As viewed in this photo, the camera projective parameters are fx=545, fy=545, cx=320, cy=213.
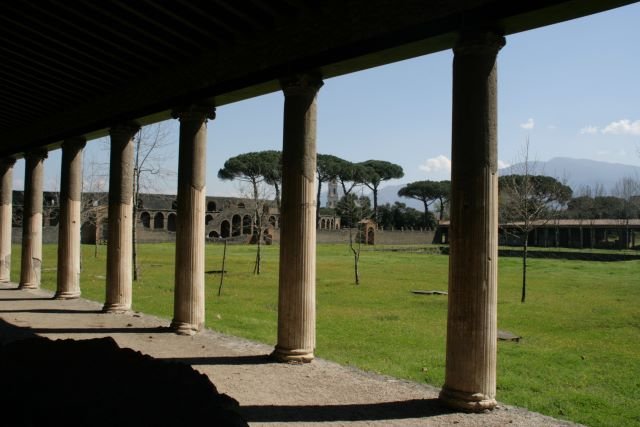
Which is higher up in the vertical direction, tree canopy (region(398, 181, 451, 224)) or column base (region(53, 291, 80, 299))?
tree canopy (region(398, 181, 451, 224))

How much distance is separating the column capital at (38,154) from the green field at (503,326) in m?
3.93

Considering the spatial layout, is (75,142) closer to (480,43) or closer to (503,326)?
(480,43)

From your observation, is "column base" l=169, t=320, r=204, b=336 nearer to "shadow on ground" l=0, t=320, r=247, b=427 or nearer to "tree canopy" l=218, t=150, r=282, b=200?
"shadow on ground" l=0, t=320, r=247, b=427

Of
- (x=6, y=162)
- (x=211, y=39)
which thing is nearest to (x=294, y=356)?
(x=211, y=39)

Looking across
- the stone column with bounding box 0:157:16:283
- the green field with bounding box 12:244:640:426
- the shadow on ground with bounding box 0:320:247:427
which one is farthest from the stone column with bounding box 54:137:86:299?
the shadow on ground with bounding box 0:320:247:427

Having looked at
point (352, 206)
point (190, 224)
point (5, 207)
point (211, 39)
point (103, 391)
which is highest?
point (352, 206)

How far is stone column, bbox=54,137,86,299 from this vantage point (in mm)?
12266

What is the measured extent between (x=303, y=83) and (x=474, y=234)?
10.2 ft

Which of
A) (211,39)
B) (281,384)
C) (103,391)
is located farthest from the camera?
(211,39)

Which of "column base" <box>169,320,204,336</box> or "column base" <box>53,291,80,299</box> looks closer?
"column base" <box>169,320,204,336</box>

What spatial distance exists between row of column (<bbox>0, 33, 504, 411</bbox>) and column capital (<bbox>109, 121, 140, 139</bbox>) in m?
0.02

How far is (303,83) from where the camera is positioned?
7.10m

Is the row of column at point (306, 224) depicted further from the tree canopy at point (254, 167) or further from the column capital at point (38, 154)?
the tree canopy at point (254, 167)

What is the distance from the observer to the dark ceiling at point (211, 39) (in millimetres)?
5523
